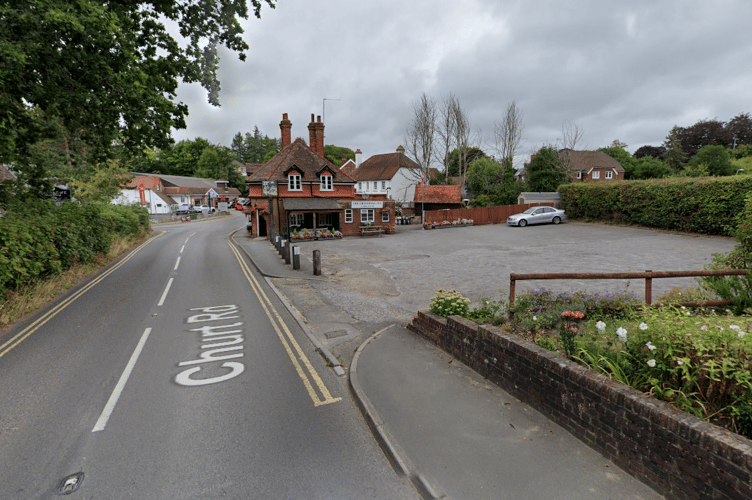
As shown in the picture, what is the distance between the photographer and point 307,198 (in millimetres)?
31812

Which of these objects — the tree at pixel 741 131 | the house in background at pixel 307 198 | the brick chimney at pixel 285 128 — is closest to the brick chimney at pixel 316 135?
the house in background at pixel 307 198

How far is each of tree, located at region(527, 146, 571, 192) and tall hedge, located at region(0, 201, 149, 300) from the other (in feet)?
139

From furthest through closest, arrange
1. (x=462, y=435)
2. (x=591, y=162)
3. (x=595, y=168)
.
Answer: (x=591, y=162), (x=595, y=168), (x=462, y=435)

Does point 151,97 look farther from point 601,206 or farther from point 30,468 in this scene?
point 601,206

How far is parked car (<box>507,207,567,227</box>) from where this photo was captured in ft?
108

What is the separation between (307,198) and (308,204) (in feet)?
5.25

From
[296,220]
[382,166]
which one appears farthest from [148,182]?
[296,220]

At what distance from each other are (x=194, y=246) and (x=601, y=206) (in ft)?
106

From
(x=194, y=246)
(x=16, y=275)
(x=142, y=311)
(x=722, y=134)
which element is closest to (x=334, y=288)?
(x=142, y=311)

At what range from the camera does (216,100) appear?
11.9 meters

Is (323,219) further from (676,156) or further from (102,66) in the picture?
(676,156)

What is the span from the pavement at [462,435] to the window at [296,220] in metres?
25.7

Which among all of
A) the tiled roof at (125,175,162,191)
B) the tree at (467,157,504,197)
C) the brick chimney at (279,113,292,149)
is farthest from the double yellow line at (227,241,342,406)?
the tiled roof at (125,175,162,191)

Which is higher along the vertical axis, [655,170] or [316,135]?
[316,135]
